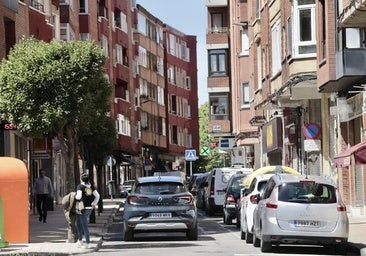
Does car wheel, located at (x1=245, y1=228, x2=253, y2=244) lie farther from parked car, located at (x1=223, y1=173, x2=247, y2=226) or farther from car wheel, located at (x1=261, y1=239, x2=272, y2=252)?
parked car, located at (x1=223, y1=173, x2=247, y2=226)

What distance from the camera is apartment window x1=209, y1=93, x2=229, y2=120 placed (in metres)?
78.6

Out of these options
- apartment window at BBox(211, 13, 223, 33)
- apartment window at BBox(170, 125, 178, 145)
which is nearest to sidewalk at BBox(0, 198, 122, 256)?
apartment window at BBox(211, 13, 223, 33)

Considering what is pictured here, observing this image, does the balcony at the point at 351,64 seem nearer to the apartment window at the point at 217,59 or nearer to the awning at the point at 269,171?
the awning at the point at 269,171

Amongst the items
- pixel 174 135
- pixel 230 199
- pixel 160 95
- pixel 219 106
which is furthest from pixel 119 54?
pixel 230 199

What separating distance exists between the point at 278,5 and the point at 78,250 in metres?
23.5

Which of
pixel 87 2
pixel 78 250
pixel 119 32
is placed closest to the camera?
pixel 78 250

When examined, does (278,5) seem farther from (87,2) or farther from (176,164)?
(176,164)

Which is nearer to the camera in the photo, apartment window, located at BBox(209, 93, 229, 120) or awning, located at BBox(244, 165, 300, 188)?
awning, located at BBox(244, 165, 300, 188)

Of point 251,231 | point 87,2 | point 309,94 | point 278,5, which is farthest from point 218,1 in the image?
point 251,231

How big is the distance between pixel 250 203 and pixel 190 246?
7.01 feet

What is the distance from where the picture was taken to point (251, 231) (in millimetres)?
25281

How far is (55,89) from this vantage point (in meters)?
28.5

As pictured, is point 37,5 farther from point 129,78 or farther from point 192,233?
point 129,78

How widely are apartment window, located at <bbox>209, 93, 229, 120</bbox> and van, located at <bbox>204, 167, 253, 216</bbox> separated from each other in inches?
1360
